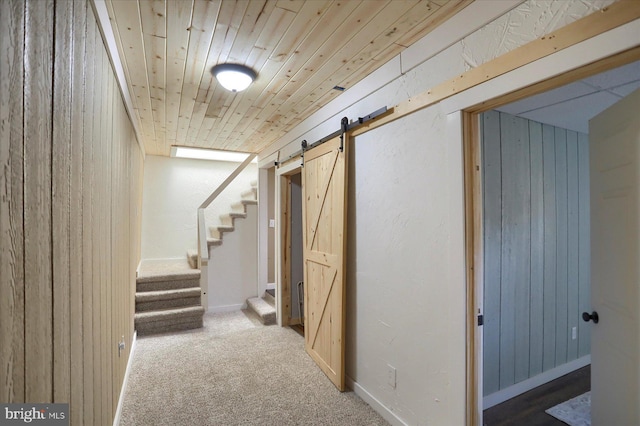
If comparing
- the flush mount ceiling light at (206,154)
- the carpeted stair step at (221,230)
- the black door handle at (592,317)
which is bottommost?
the black door handle at (592,317)

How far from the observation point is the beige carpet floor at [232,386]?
7.44 ft

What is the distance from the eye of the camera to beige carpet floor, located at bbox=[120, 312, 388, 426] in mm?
2268

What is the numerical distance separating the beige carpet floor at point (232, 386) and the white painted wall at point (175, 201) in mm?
1819

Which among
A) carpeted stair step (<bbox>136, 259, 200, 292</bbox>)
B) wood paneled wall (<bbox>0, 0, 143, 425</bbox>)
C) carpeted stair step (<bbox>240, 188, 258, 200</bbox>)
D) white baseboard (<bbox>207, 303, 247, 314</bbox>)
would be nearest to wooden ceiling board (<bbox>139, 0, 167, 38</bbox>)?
wood paneled wall (<bbox>0, 0, 143, 425</bbox>)

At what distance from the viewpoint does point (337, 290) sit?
272cm

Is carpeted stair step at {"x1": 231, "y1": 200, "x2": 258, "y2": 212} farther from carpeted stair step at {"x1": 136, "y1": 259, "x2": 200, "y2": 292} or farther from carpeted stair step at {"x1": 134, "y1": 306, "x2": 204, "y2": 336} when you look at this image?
carpeted stair step at {"x1": 134, "y1": 306, "x2": 204, "y2": 336}

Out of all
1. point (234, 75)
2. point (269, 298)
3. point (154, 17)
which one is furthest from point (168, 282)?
point (154, 17)

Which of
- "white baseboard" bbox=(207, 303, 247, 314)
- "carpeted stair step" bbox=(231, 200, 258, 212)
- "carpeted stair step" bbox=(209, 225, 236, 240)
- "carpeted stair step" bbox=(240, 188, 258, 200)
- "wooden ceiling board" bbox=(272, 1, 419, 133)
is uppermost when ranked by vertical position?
"wooden ceiling board" bbox=(272, 1, 419, 133)

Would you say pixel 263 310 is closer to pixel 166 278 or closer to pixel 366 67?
pixel 166 278

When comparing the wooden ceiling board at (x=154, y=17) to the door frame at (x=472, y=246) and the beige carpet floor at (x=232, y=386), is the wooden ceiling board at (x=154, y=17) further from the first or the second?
the beige carpet floor at (x=232, y=386)

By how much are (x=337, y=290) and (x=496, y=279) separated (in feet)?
4.25

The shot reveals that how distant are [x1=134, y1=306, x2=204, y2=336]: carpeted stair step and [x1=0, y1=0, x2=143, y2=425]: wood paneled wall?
235 cm

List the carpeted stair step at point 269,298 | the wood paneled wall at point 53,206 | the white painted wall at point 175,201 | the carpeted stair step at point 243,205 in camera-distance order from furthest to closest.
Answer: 1. the white painted wall at point 175,201
2. the carpeted stair step at point 243,205
3. the carpeted stair step at point 269,298
4. the wood paneled wall at point 53,206

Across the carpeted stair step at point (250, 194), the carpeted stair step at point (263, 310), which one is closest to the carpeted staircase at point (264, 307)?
the carpeted stair step at point (263, 310)
